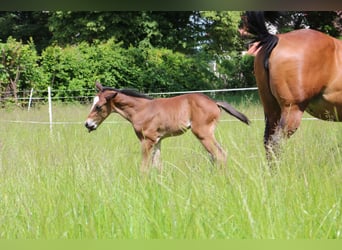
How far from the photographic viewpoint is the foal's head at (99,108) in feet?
8.59

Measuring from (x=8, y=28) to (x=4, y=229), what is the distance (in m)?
9.92

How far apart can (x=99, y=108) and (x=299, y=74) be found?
137cm

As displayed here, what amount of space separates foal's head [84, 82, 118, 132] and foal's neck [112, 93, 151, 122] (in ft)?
0.32

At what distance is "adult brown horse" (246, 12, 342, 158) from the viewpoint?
245 centimetres

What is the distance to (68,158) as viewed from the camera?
203 centimetres

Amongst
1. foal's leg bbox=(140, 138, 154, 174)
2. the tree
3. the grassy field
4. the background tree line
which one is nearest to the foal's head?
foal's leg bbox=(140, 138, 154, 174)

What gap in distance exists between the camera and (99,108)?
2666 millimetres

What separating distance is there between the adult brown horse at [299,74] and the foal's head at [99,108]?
1.09 meters

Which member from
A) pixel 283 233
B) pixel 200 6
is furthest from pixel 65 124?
pixel 200 6

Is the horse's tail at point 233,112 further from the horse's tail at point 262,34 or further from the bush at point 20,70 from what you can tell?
the bush at point 20,70

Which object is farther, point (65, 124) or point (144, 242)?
point (65, 124)

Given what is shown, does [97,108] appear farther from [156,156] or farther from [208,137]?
[208,137]

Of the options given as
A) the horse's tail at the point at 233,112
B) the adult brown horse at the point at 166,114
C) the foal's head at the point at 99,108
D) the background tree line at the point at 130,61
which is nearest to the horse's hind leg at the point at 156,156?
the adult brown horse at the point at 166,114

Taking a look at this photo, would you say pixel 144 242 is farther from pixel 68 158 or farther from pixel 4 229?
pixel 68 158
